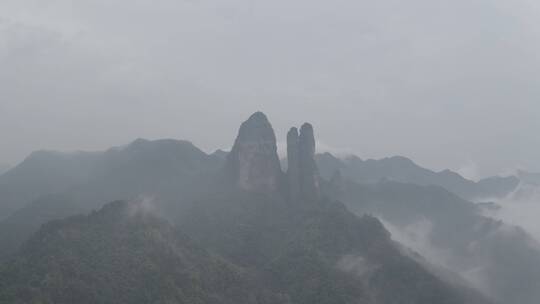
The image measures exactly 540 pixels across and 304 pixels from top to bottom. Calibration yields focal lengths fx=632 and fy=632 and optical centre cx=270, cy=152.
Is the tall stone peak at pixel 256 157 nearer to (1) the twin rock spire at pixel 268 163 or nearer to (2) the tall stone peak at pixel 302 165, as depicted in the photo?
(1) the twin rock spire at pixel 268 163

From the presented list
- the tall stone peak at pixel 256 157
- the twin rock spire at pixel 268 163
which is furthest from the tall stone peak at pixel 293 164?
the tall stone peak at pixel 256 157

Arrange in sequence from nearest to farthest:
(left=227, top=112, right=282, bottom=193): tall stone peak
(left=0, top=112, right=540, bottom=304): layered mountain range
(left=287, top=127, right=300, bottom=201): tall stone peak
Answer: (left=0, top=112, right=540, bottom=304): layered mountain range
(left=227, top=112, right=282, bottom=193): tall stone peak
(left=287, top=127, right=300, bottom=201): tall stone peak

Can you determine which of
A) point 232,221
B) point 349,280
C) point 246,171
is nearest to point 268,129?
point 246,171

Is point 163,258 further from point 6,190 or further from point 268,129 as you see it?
point 6,190

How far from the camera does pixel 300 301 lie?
106m

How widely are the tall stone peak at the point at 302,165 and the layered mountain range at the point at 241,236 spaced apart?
275 mm

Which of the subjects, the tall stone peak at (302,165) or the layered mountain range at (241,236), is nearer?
the layered mountain range at (241,236)

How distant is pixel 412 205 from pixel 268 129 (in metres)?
55.7

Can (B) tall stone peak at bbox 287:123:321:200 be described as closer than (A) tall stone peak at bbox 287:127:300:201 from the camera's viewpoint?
Yes

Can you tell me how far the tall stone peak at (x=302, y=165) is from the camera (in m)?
152

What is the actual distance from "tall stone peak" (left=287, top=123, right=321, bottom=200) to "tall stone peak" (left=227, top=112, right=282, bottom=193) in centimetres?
395

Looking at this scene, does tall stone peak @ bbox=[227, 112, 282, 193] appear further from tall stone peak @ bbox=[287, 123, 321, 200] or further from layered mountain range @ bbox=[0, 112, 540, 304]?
tall stone peak @ bbox=[287, 123, 321, 200]

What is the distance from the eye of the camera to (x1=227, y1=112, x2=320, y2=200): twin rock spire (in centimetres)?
15150

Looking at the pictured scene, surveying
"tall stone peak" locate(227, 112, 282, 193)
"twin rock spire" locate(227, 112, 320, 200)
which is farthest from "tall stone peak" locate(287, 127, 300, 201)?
"tall stone peak" locate(227, 112, 282, 193)
